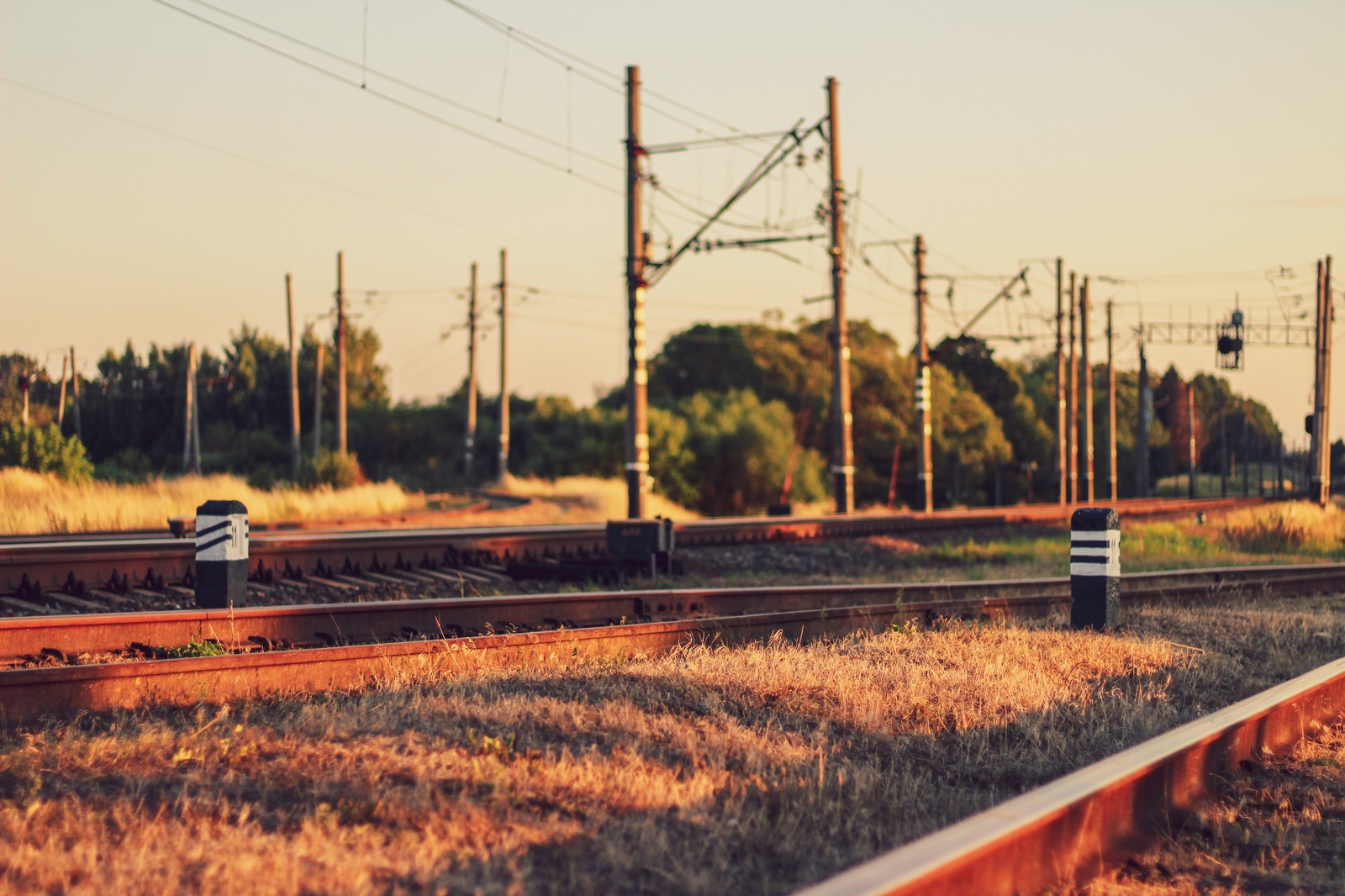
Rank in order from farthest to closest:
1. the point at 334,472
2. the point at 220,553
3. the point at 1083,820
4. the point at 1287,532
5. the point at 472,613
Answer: the point at 334,472 < the point at 1287,532 < the point at 220,553 < the point at 472,613 < the point at 1083,820

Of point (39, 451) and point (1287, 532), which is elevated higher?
point (39, 451)

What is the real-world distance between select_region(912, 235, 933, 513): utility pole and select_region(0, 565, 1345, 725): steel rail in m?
25.6

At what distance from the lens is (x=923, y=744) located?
6.62 metres

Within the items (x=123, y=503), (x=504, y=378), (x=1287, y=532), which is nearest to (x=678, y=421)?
(x=504, y=378)

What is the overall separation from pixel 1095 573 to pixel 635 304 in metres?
14.8

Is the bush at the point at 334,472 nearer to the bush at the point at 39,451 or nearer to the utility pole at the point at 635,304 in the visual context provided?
the bush at the point at 39,451

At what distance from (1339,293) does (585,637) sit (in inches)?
2038

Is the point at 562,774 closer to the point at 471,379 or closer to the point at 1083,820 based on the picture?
the point at 1083,820

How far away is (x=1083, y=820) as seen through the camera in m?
4.73

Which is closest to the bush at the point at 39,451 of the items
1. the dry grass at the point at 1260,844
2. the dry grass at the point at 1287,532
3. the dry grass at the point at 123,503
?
the dry grass at the point at 123,503

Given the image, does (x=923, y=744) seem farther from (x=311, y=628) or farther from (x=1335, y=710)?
(x=311, y=628)

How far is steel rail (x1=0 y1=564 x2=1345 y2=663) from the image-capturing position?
28.8 feet

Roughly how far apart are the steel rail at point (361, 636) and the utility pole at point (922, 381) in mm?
25618

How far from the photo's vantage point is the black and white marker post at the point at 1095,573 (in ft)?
37.1
